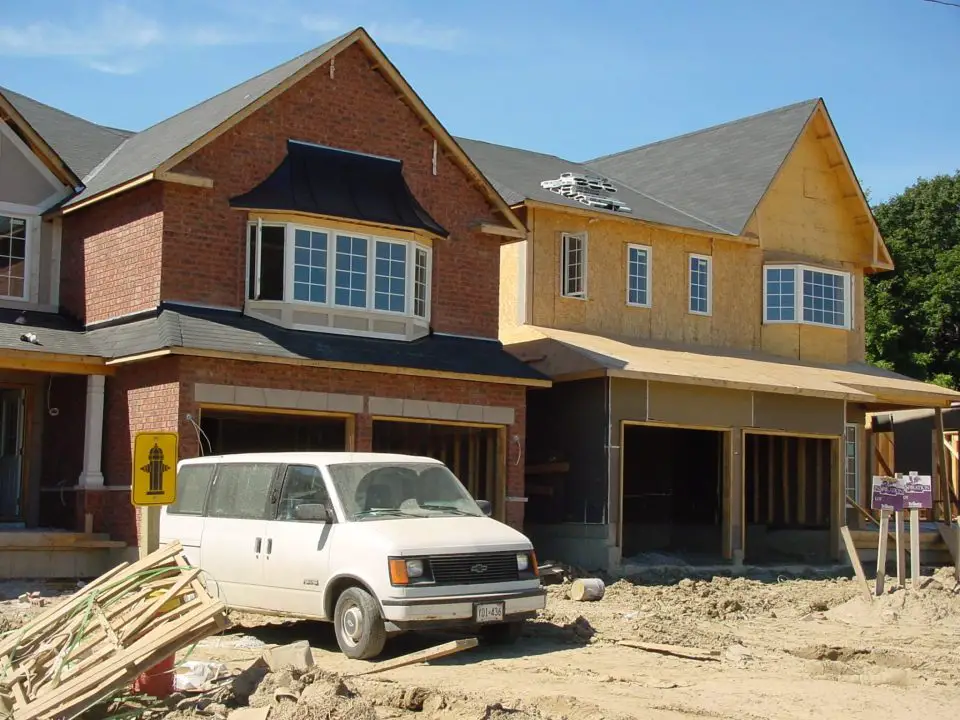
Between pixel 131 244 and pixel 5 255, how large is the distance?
7.90 ft

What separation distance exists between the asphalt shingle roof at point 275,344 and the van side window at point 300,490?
184 inches

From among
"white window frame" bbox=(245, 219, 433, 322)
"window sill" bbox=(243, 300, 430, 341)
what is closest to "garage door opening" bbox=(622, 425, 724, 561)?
"window sill" bbox=(243, 300, 430, 341)

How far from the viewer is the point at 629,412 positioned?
72.3ft

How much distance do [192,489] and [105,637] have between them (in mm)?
4651

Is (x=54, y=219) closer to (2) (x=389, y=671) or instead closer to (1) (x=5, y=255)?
(1) (x=5, y=255)

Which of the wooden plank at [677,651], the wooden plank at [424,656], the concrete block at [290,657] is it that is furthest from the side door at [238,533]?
the wooden plank at [677,651]

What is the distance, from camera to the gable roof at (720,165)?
27875 mm

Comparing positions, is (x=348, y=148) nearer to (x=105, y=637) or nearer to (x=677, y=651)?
(x=677, y=651)

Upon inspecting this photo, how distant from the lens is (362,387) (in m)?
20.0

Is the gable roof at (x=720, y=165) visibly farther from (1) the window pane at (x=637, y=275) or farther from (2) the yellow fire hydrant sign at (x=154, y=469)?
(2) the yellow fire hydrant sign at (x=154, y=469)

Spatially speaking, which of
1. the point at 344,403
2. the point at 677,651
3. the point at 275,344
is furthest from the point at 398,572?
the point at 344,403

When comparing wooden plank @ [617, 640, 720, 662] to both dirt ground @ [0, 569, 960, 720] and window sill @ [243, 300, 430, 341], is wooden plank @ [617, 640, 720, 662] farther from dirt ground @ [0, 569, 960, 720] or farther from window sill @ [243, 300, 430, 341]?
window sill @ [243, 300, 430, 341]

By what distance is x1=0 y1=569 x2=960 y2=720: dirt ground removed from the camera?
10281mm

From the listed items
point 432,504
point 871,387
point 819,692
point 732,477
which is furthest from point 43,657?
point 871,387
